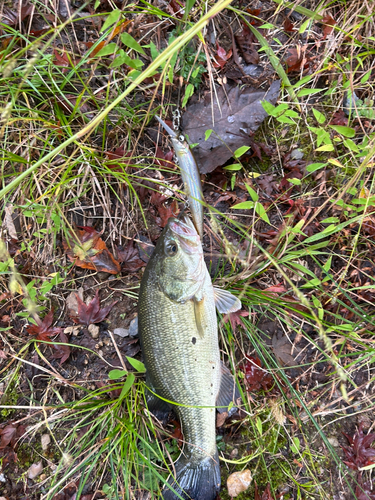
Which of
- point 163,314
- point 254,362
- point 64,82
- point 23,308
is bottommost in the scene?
point 254,362

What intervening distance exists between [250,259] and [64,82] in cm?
243

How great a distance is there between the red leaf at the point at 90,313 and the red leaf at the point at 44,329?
0.24m

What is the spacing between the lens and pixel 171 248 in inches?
106

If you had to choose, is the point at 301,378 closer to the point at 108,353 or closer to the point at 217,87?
the point at 108,353

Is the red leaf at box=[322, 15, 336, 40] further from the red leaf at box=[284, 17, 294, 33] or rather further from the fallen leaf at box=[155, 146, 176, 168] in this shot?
the fallen leaf at box=[155, 146, 176, 168]

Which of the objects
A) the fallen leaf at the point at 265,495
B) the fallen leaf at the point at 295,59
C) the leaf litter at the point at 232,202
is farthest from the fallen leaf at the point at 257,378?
the fallen leaf at the point at 295,59

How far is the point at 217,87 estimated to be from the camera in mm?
3158

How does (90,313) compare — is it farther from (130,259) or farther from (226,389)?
(226,389)

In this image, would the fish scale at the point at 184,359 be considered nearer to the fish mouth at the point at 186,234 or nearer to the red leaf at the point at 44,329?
the fish mouth at the point at 186,234

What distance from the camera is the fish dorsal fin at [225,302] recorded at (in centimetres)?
286

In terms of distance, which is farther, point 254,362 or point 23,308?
point 23,308

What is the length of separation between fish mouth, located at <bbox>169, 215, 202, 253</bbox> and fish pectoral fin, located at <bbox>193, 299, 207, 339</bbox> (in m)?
0.45

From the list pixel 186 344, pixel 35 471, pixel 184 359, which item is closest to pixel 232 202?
pixel 186 344

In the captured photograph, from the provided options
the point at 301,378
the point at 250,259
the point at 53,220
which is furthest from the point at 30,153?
the point at 301,378
